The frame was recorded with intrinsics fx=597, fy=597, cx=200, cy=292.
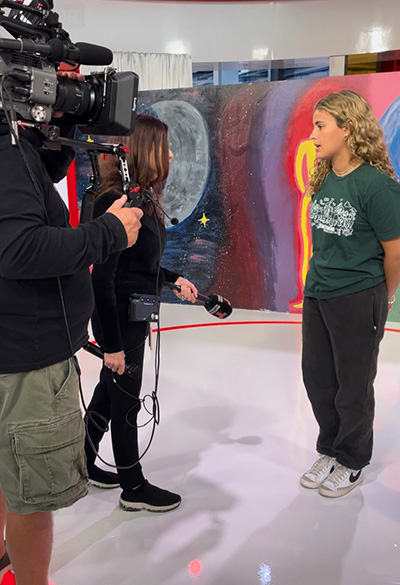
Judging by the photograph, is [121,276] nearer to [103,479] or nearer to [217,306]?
[217,306]

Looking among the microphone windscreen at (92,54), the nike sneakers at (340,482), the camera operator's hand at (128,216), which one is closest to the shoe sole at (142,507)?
the nike sneakers at (340,482)

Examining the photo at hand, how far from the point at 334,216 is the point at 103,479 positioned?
1.32 metres

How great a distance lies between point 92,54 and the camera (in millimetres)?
1444

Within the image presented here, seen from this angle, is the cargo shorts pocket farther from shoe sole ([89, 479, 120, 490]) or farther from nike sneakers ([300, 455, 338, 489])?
nike sneakers ([300, 455, 338, 489])

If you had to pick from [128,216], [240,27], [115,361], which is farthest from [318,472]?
[240,27]

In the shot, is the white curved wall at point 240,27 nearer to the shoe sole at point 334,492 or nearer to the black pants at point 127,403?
the black pants at point 127,403

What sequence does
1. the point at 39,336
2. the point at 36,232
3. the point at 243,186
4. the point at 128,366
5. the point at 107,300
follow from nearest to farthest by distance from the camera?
the point at 36,232 < the point at 39,336 < the point at 107,300 < the point at 128,366 < the point at 243,186

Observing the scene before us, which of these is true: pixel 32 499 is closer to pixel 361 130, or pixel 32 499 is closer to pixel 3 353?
pixel 3 353

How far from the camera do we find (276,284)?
5.02 meters

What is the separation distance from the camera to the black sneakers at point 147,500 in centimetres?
215

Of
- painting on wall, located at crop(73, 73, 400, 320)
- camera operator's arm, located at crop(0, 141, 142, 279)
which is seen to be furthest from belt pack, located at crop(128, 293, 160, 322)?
painting on wall, located at crop(73, 73, 400, 320)

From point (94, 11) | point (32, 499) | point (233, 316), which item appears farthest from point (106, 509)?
point (94, 11)

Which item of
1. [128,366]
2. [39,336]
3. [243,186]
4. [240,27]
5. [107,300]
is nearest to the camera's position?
[39,336]

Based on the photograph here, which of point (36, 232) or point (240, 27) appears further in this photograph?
point (240, 27)
